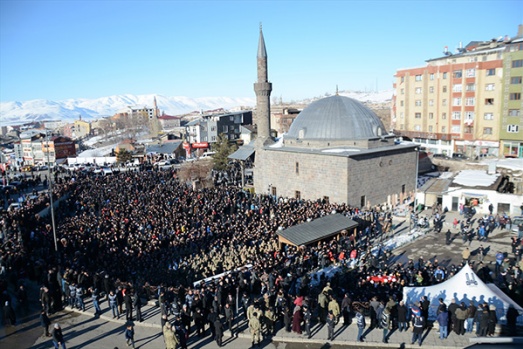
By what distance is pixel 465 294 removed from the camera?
1077cm

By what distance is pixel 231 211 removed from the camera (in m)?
24.0

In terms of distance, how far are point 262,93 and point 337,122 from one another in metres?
7.52

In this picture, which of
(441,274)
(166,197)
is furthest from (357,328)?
(166,197)

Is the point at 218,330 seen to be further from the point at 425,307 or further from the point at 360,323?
the point at 425,307

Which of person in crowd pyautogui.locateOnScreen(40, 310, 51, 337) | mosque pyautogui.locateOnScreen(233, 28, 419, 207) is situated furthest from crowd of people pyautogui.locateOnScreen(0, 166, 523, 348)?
mosque pyautogui.locateOnScreen(233, 28, 419, 207)

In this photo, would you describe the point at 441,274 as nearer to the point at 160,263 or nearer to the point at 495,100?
the point at 160,263

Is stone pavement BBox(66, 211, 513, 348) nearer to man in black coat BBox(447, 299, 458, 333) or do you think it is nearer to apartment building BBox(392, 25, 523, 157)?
man in black coat BBox(447, 299, 458, 333)

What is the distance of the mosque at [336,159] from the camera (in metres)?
26.4

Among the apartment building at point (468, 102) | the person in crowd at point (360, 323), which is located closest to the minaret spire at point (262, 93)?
the person in crowd at point (360, 323)

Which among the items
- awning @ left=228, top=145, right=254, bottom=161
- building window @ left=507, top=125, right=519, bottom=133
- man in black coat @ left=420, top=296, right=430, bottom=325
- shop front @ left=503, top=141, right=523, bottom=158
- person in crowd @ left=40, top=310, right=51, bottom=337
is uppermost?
building window @ left=507, top=125, right=519, bottom=133

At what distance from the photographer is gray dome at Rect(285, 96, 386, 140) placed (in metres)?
28.5

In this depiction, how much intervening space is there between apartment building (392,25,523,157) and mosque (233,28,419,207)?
15.9 m

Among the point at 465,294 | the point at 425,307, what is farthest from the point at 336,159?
the point at 425,307

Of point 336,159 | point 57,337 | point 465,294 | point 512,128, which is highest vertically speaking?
point 512,128
